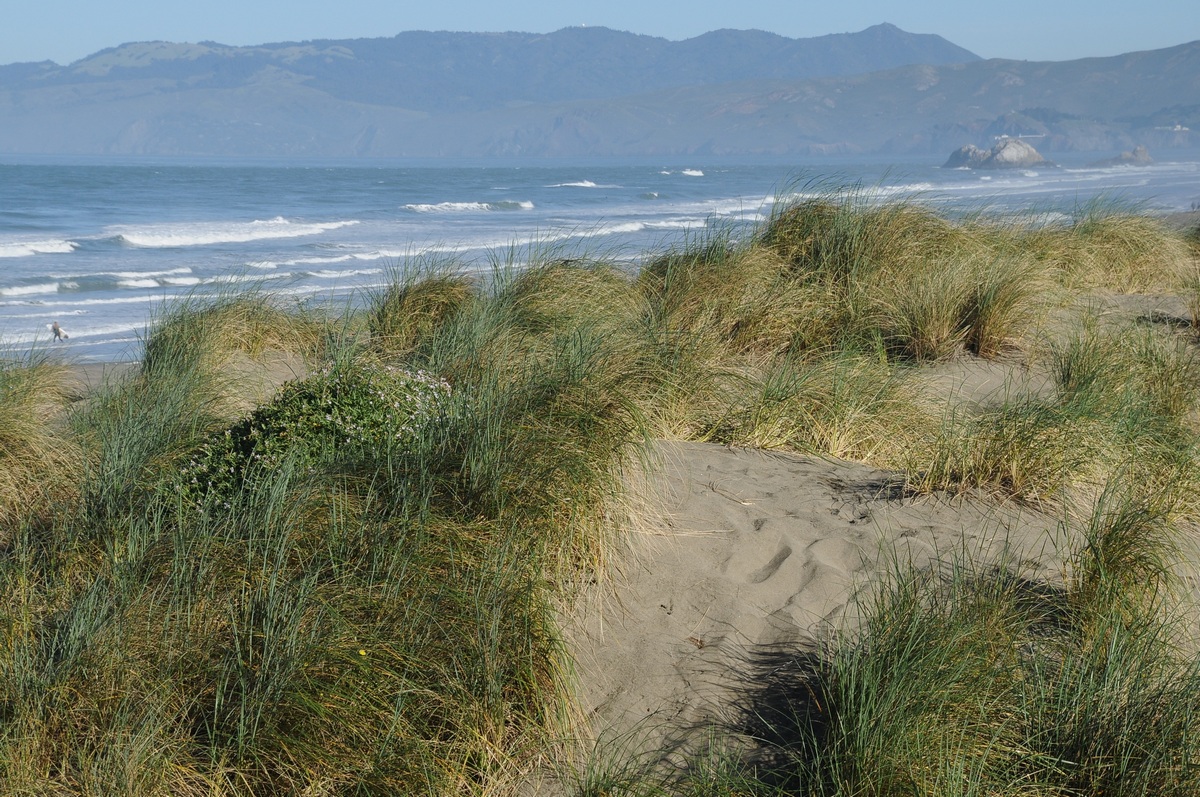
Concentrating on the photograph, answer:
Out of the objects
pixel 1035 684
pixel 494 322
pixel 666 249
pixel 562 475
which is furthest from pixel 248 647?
pixel 666 249

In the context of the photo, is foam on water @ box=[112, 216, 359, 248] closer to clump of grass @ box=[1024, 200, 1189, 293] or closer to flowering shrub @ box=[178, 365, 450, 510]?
clump of grass @ box=[1024, 200, 1189, 293]

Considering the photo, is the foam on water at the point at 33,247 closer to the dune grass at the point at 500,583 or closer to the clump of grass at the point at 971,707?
the dune grass at the point at 500,583

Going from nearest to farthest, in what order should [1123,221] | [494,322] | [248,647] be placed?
[248,647] < [494,322] < [1123,221]

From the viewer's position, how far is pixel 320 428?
4.44 m

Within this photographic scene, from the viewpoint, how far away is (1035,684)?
3.02 meters

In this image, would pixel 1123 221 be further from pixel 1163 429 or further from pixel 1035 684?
pixel 1035 684

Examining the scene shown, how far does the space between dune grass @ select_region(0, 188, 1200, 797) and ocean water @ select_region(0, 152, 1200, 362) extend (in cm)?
273

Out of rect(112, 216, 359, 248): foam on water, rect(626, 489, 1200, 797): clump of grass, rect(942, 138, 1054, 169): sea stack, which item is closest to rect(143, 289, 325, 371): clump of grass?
rect(626, 489, 1200, 797): clump of grass

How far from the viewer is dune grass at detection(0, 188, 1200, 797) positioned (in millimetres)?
2805

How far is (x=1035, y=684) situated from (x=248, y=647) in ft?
7.39

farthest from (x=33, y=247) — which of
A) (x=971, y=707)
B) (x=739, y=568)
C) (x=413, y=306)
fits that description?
(x=971, y=707)

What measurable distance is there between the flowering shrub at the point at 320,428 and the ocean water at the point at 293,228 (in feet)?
9.47

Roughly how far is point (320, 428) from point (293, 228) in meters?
25.3

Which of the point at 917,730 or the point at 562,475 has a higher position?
the point at 562,475
